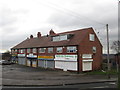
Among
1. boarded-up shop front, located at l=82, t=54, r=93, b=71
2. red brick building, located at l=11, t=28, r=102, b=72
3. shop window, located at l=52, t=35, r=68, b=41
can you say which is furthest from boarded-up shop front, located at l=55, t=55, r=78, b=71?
shop window, located at l=52, t=35, r=68, b=41

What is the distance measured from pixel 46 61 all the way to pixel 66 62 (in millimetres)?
7264

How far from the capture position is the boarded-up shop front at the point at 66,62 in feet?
94.3

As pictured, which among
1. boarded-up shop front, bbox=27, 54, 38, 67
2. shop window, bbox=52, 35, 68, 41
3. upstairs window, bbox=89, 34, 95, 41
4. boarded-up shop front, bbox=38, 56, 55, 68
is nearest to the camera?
upstairs window, bbox=89, 34, 95, 41

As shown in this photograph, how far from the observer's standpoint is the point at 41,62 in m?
38.0

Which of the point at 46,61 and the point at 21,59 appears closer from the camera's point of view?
the point at 46,61

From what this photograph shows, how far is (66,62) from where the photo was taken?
1195 inches

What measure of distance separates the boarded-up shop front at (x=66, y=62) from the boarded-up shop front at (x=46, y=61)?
1823mm

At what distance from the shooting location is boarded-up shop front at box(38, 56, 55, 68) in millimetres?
34250

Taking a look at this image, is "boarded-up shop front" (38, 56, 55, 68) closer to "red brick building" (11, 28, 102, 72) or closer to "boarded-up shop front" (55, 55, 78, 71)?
"red brick building" (11, 28, 102, 72)

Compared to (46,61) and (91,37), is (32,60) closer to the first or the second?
(46,61)

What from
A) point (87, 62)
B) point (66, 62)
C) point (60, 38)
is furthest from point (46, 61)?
point (87, 62)

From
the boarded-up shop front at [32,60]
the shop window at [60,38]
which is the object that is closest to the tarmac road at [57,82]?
the shop window at [60,38]

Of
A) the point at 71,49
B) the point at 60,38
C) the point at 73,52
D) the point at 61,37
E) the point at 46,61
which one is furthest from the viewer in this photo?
the point at 46,61

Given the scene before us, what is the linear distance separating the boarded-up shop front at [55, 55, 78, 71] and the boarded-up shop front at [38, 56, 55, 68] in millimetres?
1823
